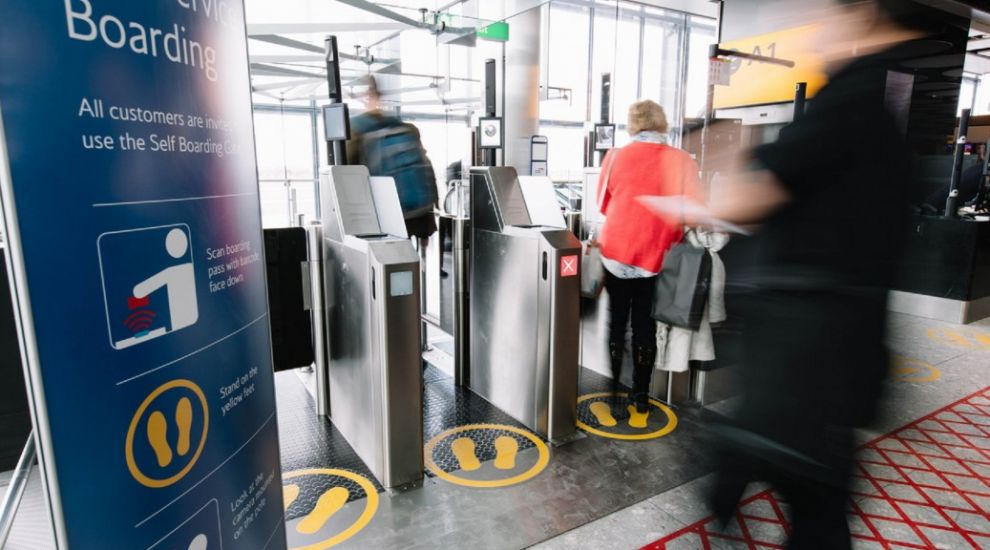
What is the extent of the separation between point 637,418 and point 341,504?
1545mm

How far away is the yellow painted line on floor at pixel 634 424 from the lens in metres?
2.84

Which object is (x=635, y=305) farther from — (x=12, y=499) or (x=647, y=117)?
(x=12, y=499)

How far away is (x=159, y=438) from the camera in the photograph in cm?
95

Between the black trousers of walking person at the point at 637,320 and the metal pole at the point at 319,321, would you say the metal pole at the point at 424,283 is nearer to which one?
the metal pole at the point at 319,321

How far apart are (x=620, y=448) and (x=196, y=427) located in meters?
2.08

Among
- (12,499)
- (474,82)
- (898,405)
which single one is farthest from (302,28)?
(898,405)

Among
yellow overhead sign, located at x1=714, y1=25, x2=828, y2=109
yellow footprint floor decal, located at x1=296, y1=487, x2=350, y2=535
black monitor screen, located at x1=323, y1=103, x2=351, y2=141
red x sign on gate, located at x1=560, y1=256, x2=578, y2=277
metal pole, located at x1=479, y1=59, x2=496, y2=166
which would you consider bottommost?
yellow footprint floor decal, located at x1=296, y1=487, x2=350, y2=535

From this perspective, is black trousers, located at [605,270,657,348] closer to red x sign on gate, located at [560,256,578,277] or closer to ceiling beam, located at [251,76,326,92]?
red x sign on gate, located at [560,256,578,277]

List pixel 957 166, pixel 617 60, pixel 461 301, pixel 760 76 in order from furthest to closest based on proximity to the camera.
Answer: pixel 617 60
pixel 760 76
pixel 957 166
pixel 461 301

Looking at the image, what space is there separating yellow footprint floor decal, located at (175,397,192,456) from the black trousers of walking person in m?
2.27

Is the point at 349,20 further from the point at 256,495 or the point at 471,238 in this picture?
the point at 256,495

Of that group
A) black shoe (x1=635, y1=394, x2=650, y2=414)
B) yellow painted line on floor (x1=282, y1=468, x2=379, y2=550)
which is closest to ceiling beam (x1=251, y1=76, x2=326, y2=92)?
yellow painted line on floor (x1=282, y1=468, x2=379, y2=550)

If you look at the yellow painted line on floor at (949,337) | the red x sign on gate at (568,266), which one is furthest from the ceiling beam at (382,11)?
the yellow painted line on floor at (949,337)

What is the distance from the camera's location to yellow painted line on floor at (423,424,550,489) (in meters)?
2.42
